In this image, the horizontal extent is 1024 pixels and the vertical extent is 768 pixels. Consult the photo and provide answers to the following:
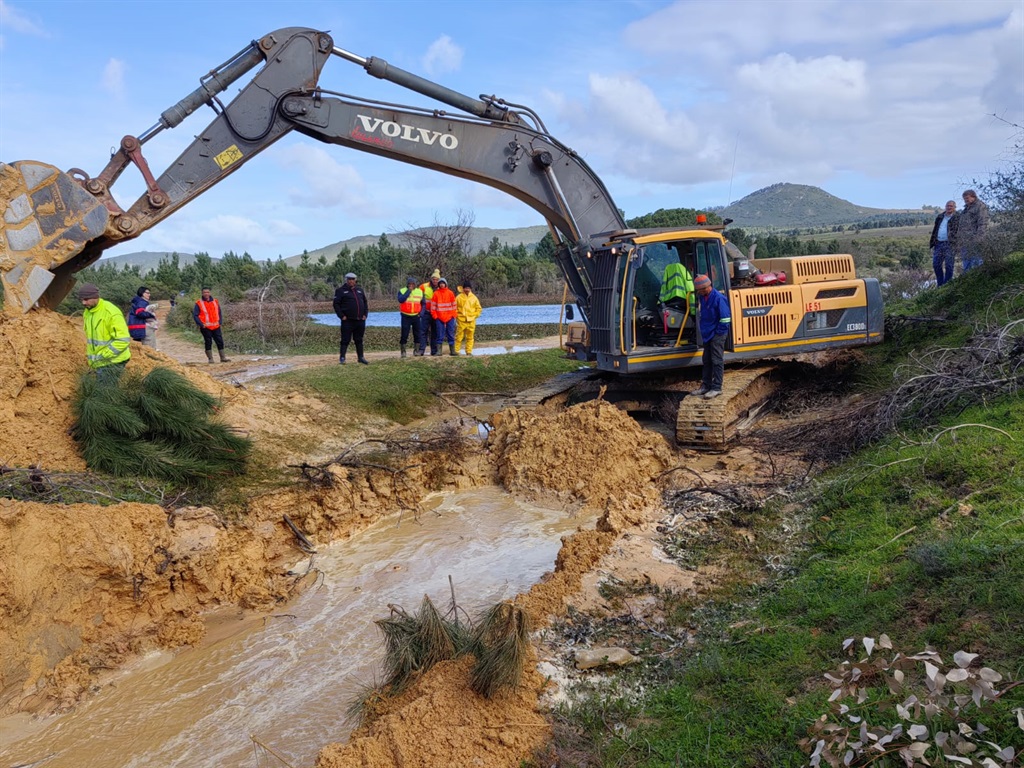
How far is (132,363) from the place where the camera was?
27.9 ft

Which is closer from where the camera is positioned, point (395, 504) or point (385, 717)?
point (385, 717)

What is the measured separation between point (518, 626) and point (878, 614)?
1958 millimetres

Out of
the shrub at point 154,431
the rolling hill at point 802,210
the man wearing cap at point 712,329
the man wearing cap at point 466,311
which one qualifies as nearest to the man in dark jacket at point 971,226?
the man wearing cap at point 712,329

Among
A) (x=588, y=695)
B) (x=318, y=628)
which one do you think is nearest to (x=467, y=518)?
(x=318, y=628)

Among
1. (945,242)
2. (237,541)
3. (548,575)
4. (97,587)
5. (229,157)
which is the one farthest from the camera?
(945,242)

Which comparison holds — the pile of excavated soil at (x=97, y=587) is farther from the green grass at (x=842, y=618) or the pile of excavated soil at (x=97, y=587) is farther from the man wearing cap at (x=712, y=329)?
the man wearing cap at (x=712, y=329)

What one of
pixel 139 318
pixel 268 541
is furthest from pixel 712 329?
pixel 139 318

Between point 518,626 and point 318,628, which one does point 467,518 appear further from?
point 518,626

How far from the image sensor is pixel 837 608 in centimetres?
430

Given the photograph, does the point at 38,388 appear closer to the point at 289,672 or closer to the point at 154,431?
the point at 154,431

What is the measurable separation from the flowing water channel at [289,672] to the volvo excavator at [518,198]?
3.44 m

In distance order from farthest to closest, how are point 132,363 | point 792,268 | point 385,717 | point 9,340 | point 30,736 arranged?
point 792,268 < point 132,363 < point 9,340 < point 30,736 < point 385,717

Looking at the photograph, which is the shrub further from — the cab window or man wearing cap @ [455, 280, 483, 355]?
man wearing cap @ [455, 280, 483, 355]

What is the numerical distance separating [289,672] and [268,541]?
2183mm
